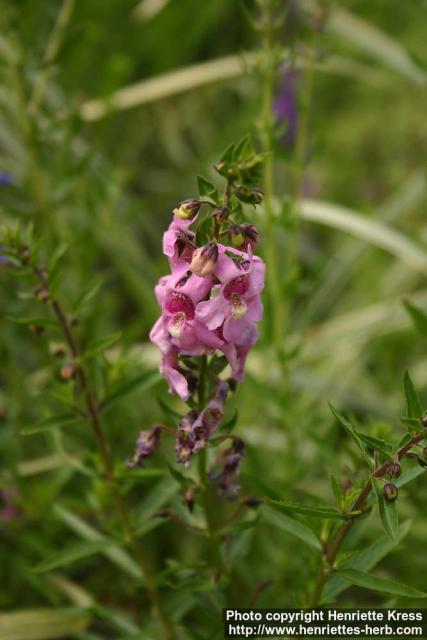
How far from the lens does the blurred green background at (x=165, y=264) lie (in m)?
1.40

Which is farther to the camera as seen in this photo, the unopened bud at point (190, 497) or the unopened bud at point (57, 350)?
the unopened bud at point (57, 350)

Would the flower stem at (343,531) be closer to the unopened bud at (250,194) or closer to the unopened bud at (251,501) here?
the unopened bud at (251,501)

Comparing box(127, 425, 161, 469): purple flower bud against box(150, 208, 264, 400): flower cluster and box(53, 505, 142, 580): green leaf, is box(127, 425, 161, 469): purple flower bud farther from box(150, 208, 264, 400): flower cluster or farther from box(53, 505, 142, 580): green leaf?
box(53, 505, 142, 580): green leaf

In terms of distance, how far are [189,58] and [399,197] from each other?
4.52 ft

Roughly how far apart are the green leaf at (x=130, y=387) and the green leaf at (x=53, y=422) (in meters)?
0.05

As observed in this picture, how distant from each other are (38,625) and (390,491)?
1.01 m

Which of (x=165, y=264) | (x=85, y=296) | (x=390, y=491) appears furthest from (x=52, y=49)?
(x=390, y=491)

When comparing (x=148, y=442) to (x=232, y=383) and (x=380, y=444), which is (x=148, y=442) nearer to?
(x=232, y=383)

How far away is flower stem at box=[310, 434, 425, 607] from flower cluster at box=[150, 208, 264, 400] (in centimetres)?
20

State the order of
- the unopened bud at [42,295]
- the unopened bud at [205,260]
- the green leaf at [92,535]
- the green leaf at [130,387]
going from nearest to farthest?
1. the unopened bud at [205,260]
2. the unopened bud at [42,295]
3. the green leaf at [130,387]
4. the green leaf at [92,535]

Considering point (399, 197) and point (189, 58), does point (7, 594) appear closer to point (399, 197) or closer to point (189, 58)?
point (399, 197)

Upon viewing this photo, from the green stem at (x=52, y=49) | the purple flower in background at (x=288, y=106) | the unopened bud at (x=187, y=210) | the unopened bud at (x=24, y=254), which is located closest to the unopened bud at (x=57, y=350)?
the unopened bud at (x=24, y=254)

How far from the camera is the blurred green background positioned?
1.40m

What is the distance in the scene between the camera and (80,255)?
1.81 meters
